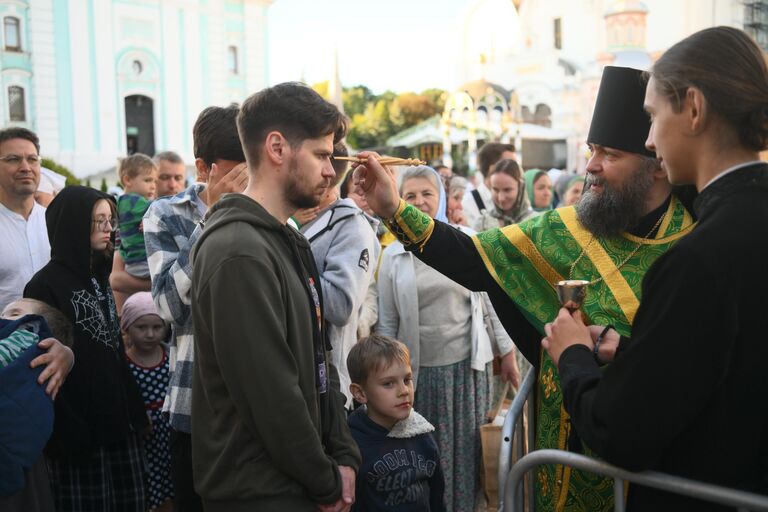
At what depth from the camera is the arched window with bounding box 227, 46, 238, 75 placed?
3344 centimetres

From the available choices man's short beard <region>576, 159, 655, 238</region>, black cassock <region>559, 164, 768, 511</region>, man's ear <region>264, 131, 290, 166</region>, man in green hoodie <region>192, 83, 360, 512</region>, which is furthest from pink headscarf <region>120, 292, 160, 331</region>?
black cassock <region>559, 164, 768, 511</region>

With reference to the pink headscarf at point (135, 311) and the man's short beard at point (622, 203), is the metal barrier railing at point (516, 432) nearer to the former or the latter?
the man's short beard at point (622, 203)

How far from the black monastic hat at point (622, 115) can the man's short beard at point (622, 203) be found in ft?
0.32

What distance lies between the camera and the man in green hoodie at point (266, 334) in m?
2.06

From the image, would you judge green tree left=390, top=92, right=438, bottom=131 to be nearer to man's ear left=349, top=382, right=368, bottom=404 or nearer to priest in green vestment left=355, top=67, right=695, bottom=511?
man's ear left=349, top=382, right=368, bottom=404

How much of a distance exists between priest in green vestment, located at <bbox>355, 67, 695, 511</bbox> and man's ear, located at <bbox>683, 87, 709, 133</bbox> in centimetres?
97

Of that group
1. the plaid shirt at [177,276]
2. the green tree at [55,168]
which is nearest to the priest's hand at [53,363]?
the plaid shirt at [177,276]

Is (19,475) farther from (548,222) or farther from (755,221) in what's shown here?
(755,221)

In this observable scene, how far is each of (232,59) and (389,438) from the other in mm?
32525

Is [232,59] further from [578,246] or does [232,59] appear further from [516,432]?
[516,432]

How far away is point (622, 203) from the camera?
9.05 ft

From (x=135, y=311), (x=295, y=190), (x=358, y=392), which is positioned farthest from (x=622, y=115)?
(x=135, y=311)

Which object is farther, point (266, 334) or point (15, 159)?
point (15, 159)

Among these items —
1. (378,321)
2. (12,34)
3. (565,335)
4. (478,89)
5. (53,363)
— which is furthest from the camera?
(478,89)
